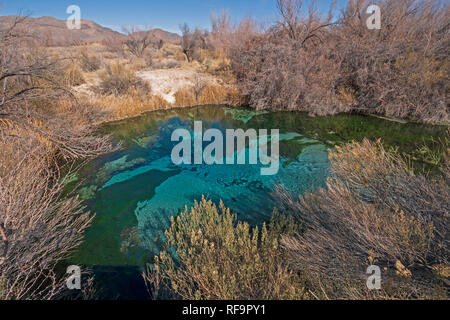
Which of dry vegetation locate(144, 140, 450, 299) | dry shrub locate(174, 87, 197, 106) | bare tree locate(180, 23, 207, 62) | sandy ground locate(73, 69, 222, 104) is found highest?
bare tree locate(180, 23, 207, 62)

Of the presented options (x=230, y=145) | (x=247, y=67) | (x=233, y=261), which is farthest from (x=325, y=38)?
(x=233, y=261)

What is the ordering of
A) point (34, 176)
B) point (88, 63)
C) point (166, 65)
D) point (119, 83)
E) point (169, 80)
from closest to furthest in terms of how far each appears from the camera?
1. point (34, 176)
2. point (119, 83)
3. point (169, 80)
4. point (88, 63)
5. point (166, 65)

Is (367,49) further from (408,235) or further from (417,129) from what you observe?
(408,235)

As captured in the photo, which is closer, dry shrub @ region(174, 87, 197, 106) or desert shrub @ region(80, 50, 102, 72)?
dry shrub @ region(174, 87, 197, 106)

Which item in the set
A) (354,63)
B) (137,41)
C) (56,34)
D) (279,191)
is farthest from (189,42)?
(56,34)

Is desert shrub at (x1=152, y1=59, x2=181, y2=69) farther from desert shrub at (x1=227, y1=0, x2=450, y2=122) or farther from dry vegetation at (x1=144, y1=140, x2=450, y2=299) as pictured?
dry vegetation at (x1=144, y1=140, x2=450, y2=299)

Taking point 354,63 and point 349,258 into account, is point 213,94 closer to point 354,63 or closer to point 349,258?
point 354,63

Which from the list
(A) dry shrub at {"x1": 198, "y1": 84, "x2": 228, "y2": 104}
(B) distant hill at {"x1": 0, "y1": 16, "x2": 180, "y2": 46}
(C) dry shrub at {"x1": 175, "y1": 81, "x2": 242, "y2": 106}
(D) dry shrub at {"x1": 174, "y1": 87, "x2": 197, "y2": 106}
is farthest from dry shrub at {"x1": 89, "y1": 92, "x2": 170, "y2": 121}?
(B) distant hill at {"x1": 0, "y1": 16, "x2": 180, "y2": 46}
